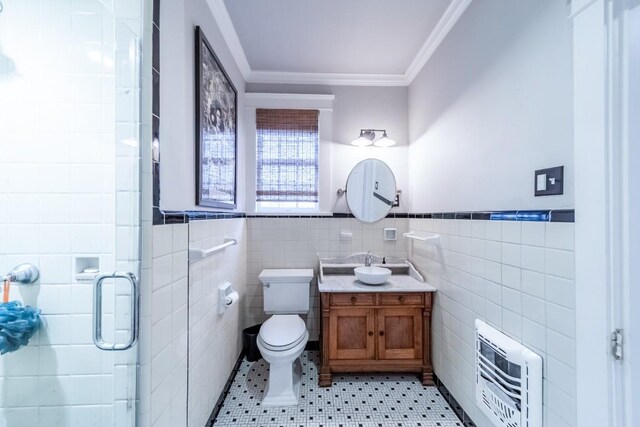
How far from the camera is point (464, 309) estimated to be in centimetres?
156

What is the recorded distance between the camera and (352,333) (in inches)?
76.3

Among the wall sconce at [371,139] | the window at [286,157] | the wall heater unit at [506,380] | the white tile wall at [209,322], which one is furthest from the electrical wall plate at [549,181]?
the window at [286,157]

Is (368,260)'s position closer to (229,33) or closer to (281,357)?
(281,357)

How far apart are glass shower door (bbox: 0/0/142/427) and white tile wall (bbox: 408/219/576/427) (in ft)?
5.56

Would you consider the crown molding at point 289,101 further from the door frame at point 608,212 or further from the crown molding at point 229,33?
the door frame at point 608,212

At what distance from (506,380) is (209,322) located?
1554 mm

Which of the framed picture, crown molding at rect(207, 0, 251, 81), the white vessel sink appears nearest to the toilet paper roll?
the framed picture

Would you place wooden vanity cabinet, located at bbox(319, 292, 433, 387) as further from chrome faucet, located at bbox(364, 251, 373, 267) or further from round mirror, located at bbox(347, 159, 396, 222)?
round mirror, located at bbox(347, 159, 396, 222)

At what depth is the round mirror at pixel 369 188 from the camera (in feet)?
8.05

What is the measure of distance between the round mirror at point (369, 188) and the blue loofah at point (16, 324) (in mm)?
2089

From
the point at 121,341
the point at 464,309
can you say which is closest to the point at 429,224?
the point at 464,309

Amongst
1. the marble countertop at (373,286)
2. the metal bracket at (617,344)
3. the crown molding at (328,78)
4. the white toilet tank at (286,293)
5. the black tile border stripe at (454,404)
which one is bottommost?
the black tile border stripe at (454,404)

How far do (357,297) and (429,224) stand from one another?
82 centimetres

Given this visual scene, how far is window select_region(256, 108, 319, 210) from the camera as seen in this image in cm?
246
